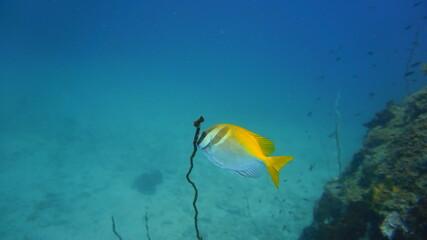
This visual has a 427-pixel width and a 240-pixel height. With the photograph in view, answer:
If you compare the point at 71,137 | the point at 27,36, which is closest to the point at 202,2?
the point at 27,36

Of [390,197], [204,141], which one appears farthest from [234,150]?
[390,197]

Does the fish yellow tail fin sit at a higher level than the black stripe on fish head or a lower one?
lower

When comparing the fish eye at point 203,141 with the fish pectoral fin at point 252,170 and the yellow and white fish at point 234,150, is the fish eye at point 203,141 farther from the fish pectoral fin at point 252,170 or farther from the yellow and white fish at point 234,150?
the fish pectoral fin at point 252,170

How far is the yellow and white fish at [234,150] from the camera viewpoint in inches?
37.6

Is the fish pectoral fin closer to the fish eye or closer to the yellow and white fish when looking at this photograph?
the yellow and white fish

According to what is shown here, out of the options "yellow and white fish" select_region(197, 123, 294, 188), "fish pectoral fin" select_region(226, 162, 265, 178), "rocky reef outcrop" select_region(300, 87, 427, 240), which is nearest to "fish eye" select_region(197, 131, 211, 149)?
"yellow and white fish" select_region(197, 123, 294, 188)

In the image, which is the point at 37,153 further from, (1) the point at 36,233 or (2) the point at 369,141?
(2) the point at 369,141

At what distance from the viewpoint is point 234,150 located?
0.96 m

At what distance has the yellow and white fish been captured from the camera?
0.96 meters

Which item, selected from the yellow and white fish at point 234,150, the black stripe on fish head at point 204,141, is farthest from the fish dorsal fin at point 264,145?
the black stripe on fish head at point 204,141

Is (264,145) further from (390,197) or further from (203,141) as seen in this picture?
(390,197)

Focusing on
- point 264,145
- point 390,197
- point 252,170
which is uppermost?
point 264,145

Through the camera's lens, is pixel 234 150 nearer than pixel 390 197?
Yes

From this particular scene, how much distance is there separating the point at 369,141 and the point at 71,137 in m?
18.7
